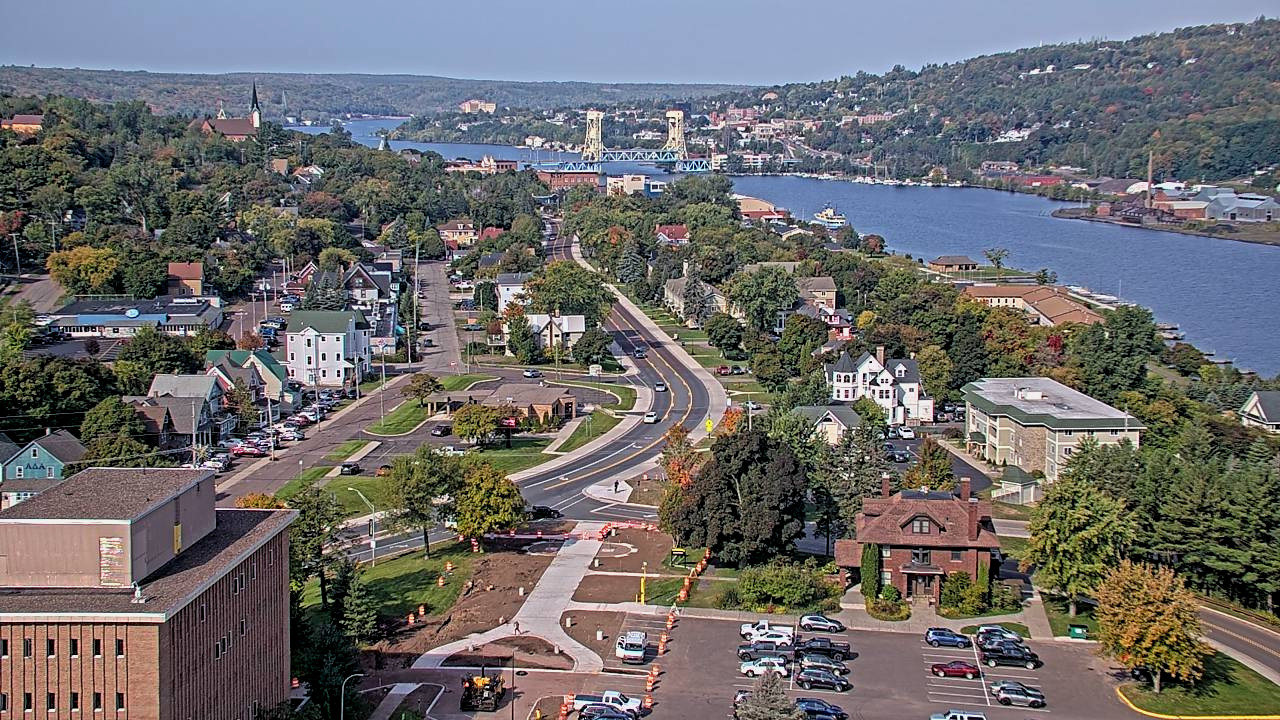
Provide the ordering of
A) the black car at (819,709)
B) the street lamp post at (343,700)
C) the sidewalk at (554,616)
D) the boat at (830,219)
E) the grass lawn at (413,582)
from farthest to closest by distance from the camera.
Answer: the boat at (830,219) → the grass lawn at (413,582) → the sidewalk at (554,616) → the black car at (819,709) → the street lamp post at (343,700)

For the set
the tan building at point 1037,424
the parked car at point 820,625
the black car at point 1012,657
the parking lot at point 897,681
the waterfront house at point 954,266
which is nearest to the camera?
the parking lot at point 897,681

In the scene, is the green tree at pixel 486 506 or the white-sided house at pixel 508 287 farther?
the white-sided house at pixel 508 287

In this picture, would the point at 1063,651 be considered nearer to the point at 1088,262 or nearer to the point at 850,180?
the point at 1088,262

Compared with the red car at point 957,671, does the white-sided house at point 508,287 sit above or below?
above

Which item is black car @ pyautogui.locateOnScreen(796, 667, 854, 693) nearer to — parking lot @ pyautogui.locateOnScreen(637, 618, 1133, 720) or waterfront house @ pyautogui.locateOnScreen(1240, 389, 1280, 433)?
parking lot @ pyautogui.locateOnScreen(637, 618, 1133, 720)

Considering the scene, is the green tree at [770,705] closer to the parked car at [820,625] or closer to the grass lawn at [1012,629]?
the parked car at [820,625]

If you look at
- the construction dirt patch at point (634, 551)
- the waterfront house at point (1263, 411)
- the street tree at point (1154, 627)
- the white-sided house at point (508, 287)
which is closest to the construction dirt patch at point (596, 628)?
the construction dirt patch at point (634, 551)

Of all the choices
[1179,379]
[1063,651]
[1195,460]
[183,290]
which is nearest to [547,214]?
[183,290]
